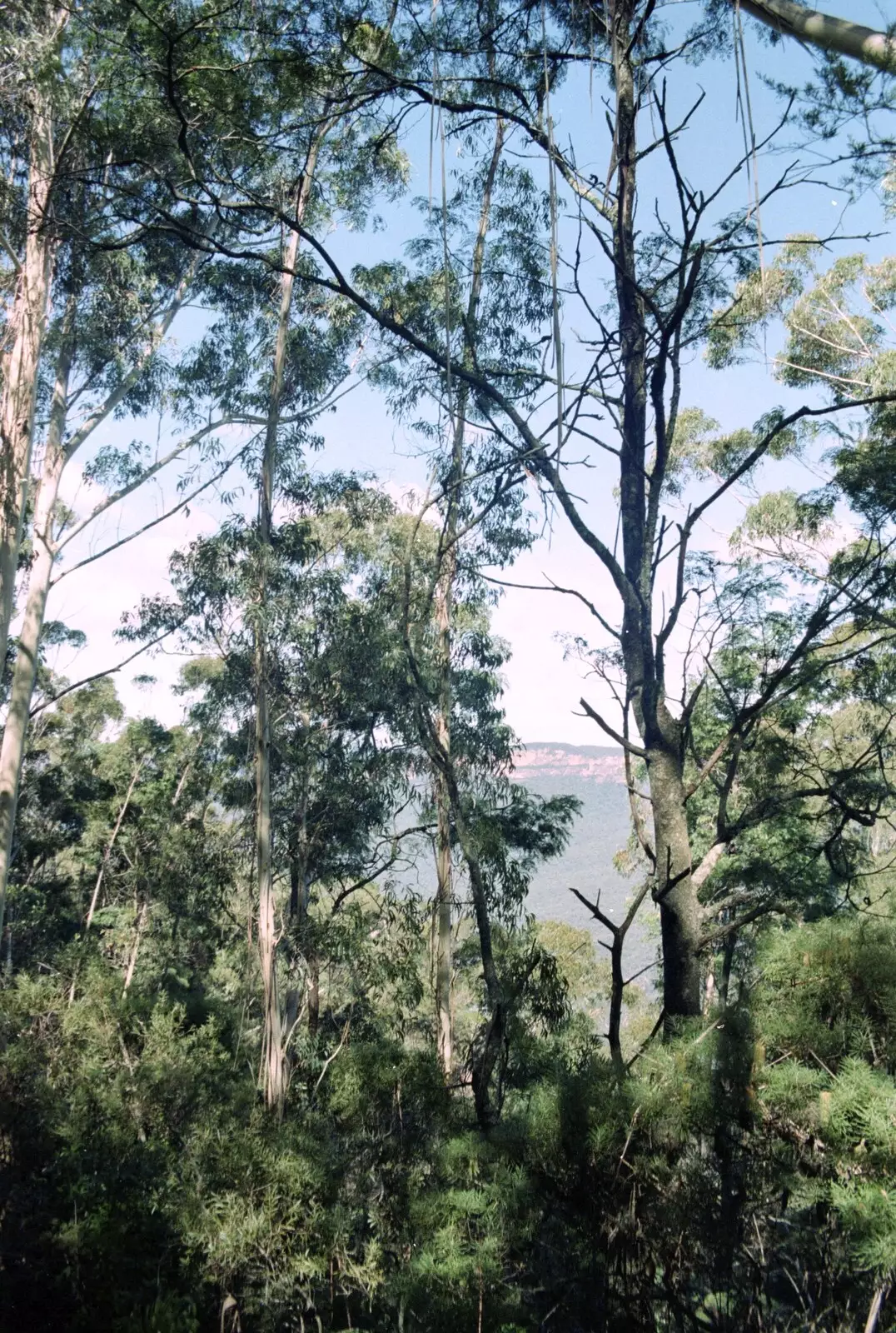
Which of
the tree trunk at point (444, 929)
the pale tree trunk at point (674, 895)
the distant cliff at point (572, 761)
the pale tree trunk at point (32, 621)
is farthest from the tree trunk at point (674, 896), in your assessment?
the distant cliff at point (572, 761)

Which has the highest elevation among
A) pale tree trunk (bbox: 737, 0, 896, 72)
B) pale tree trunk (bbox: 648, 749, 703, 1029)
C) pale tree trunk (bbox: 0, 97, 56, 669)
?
pale tree trunk (bbox: 0, 97, 56, 669)

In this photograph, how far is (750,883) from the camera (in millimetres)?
9805

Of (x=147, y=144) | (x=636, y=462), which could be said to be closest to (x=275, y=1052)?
(x=636, y=462)

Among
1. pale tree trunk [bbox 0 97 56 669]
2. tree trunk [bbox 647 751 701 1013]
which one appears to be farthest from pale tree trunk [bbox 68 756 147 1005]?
tree trunk [bbox 647 751 701 1013]

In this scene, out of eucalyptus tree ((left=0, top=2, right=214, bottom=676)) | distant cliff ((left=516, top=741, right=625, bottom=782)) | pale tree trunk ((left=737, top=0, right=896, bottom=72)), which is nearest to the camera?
pale tree trunk ((left=737, top=0, right=896, bottom=72))

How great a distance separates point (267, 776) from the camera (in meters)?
6.29

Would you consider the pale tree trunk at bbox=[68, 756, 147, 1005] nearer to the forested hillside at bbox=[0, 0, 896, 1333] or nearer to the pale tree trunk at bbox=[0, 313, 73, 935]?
the forested hillside at bbox=[0, 0, 896, 1333]

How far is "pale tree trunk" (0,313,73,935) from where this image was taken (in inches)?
246

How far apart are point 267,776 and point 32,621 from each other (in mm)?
2108

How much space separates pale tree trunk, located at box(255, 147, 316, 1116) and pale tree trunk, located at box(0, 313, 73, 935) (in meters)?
1.54

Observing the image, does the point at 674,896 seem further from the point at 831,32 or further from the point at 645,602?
the point at 831,32

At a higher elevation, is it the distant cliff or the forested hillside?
the distant cliff

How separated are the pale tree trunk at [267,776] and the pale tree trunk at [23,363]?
1.59 metres

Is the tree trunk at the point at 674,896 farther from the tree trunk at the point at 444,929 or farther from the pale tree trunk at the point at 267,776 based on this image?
the tree trunk at the point at 444,929
